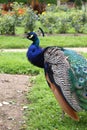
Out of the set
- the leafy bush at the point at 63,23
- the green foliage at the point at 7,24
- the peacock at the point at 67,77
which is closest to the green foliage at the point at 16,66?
the peacock at the point at 67,77

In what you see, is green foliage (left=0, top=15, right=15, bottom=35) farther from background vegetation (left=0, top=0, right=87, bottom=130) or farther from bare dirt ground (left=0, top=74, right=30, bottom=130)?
bare dirt ground (left=0, top=74, right=30, bottom=130)

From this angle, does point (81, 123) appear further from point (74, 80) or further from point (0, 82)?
point (0, 82)

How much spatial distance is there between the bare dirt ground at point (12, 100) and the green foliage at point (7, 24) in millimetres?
6084

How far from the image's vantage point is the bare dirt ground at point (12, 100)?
5.72 meters

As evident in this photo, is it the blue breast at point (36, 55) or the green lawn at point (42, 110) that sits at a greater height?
the blue breast at point (36, 55)

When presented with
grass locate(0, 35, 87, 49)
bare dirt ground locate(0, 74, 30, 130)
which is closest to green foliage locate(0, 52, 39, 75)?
bare dirt ground locate(0, 74, 30, 130)

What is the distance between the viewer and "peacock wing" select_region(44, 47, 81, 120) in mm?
5219

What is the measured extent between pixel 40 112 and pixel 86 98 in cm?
111

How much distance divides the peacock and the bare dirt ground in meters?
0.78

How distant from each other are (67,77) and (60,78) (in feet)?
0.31

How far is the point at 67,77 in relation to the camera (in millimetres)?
5297

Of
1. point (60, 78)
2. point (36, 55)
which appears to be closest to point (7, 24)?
point (36, 55)

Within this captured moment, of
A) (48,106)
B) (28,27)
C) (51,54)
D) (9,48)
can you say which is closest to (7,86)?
(48,106)

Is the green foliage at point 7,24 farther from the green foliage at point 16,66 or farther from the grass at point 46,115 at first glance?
the grass at point 46,115
